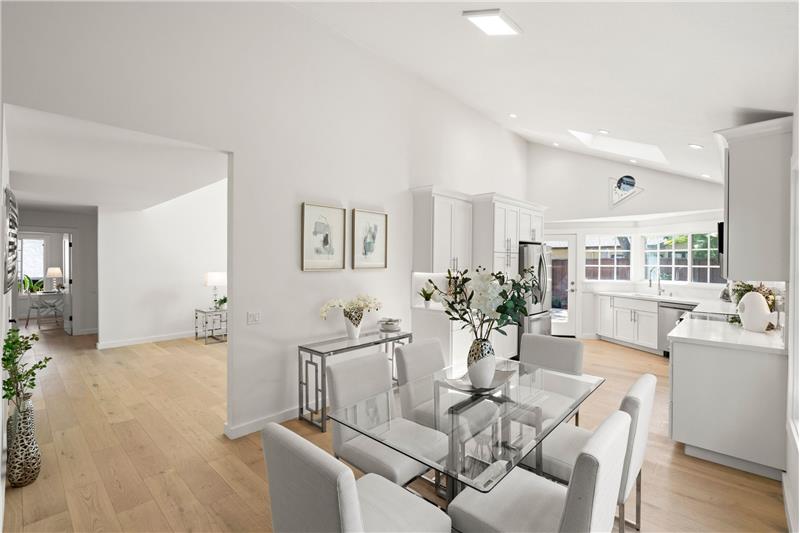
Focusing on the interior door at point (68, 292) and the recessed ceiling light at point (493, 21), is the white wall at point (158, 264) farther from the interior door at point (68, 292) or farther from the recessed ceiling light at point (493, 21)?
the recessed ceiling light at point (493, 21)

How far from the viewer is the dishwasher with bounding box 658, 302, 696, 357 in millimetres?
6117

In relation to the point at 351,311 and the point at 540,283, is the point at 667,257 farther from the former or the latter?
the point at 351,311

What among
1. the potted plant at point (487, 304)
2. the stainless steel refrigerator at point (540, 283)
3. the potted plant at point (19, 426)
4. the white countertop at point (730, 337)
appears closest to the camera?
the potted plant at point (487, 304)

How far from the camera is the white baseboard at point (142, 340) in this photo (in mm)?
6752

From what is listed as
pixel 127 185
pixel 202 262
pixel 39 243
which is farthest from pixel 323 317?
pixel 39 243

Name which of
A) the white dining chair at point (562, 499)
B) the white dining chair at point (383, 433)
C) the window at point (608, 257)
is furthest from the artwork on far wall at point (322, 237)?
the window at point (608, 257)

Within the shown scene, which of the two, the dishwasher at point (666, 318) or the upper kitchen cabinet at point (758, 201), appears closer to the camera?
the upper kitchen cabinet at point (758, 201)

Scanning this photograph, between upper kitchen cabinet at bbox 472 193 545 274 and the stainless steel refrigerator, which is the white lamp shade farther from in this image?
the stainless steel refrigerator

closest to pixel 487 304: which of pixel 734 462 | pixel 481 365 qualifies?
pixel 481 365

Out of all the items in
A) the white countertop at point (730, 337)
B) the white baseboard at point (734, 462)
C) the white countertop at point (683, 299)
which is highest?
the white countertop at point (683, 299)

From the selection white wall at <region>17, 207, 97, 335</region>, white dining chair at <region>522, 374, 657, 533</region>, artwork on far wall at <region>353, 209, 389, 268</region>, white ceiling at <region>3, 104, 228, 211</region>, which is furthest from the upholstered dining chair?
white wall at <region>17, 207, 97, 335</region>

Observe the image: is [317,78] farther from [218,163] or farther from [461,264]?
[461,264]

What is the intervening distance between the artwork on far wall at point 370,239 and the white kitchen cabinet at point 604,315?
4.62 meters

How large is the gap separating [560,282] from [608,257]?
3.14ft
